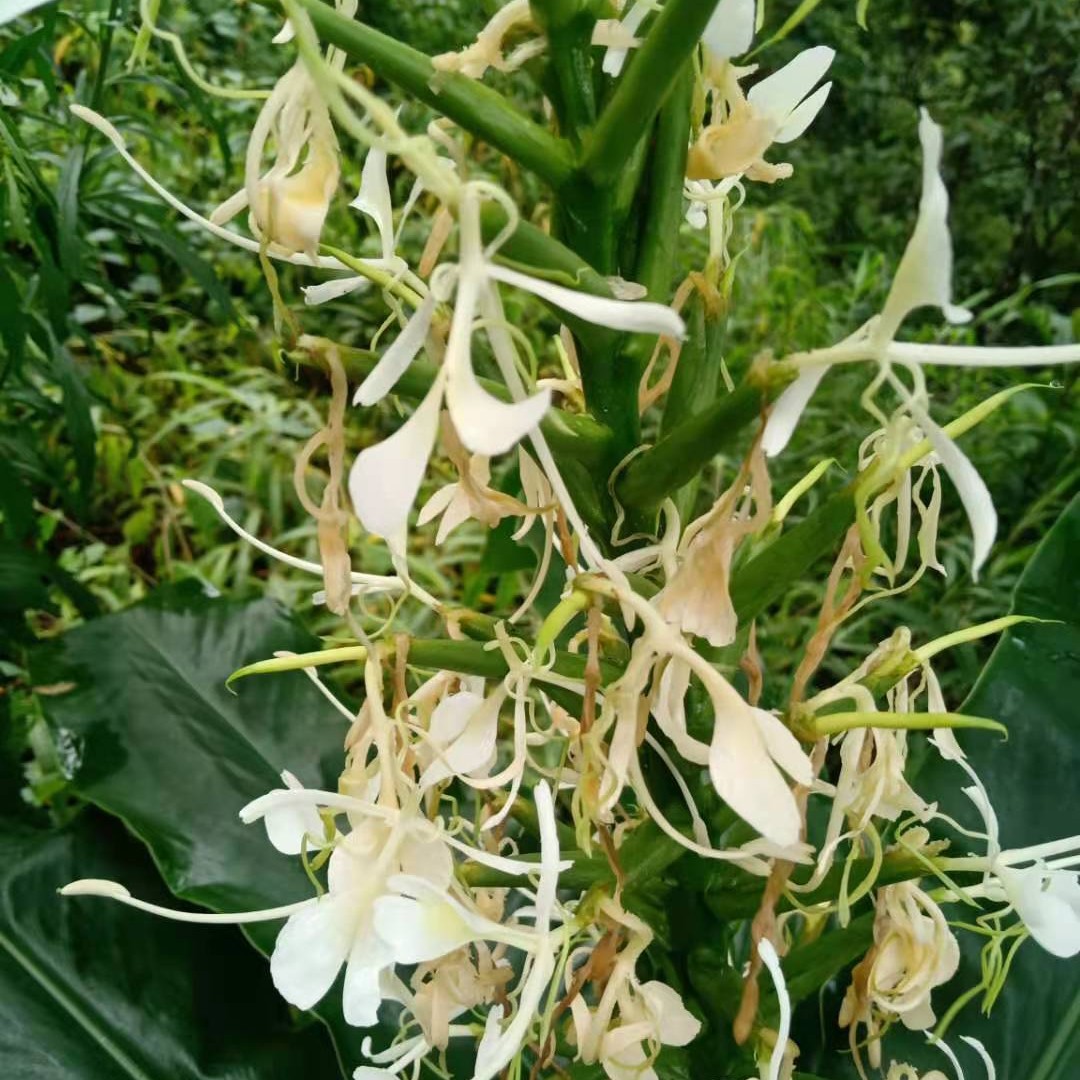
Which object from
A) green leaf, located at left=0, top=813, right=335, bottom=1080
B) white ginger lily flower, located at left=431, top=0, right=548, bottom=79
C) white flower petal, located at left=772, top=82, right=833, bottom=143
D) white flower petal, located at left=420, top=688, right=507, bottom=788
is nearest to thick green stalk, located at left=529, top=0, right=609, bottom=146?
white ginger lily flower, located at left=431, top=0, right=548, bottom=79

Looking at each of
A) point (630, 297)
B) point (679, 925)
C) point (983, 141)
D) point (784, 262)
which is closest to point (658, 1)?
point (630, 297)

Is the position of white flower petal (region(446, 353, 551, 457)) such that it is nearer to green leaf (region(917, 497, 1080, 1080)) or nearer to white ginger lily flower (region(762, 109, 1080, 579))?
white ginger lily flower (region(762, 109, 1080, 579))

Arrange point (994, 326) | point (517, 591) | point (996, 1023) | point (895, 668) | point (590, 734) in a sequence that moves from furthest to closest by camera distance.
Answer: point (994, 326) < point (517, 591) < point (996, 1023) < point (895, 668) < point (590, 734)

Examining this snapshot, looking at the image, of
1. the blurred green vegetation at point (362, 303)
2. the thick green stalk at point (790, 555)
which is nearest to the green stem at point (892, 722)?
the thick green stalk at point (790, 555)

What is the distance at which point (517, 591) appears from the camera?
179 cm

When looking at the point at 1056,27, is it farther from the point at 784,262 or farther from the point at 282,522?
the point at 282,522

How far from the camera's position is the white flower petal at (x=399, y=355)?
35 centimetres

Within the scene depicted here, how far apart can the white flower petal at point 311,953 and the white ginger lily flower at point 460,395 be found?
16 centimetres

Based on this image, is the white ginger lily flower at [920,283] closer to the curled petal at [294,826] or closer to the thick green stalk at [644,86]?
the thick green stalk at [644,86]

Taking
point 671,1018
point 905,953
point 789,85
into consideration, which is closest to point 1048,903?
point 905,953

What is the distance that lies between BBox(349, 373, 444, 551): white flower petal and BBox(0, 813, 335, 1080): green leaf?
68 centimetres

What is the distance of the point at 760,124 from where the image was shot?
1.52 feet

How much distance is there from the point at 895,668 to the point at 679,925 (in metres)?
0.18

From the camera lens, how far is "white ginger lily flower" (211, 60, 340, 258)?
386 mm
